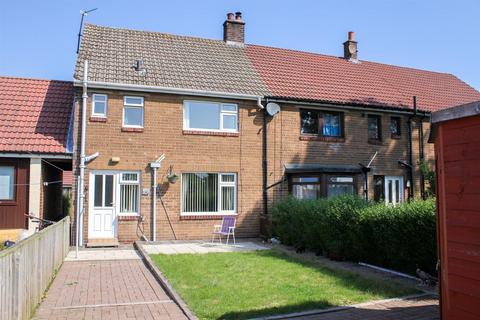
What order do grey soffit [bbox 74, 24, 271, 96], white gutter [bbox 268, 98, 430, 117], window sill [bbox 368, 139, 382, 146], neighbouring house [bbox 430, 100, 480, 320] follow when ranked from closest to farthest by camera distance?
neighbouring house [bbox 430, 100, 480, 320], grey soffit [bbox 74, 24, 271, 96], white gutter [bbox 268, 98, 430, 117], window sill [bbox 368, 139, 382, 146]

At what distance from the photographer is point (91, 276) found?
10336mm

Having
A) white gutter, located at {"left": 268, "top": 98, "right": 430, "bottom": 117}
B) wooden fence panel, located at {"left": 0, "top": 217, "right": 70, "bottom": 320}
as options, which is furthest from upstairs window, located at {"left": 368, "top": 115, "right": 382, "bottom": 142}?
wooden fence panel, located at {"left": 0, "top": 217, "right": 70, "bottom": 320}

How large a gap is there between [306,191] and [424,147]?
6726mm

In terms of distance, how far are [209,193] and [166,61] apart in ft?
18.0

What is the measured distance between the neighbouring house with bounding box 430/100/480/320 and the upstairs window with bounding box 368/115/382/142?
14.9 meters

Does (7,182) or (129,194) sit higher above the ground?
(7,182)

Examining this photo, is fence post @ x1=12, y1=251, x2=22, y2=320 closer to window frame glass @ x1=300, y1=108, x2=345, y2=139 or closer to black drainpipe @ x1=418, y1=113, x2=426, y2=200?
window frame glass @ x1=300, y1=108, x2=345, y2=139

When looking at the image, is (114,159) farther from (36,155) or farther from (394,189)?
(394,189)

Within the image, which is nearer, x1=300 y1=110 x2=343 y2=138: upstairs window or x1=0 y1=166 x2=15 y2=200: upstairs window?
x1=0 y1=166 x2=15 y2=200: upstairs window

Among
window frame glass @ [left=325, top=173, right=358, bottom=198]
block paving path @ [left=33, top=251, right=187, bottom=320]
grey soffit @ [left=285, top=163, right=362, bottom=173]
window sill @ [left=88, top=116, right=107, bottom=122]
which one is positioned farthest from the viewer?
grey soffit @ [left=285, top=163, right=362, bottom=173]

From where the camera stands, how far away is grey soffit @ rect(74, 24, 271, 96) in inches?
653

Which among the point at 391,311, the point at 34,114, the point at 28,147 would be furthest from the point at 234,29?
the point at 391,311

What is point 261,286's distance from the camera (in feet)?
28.8

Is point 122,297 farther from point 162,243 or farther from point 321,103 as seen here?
point 321,103
